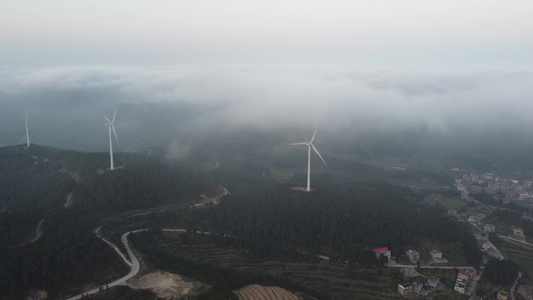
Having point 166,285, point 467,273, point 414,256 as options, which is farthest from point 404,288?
point 166,285

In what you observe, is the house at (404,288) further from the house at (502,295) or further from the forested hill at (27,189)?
the forested hill at (27,189)

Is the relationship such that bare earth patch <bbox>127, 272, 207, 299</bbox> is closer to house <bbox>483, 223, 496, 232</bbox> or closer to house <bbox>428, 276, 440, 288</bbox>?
house <bbox>428, 276, 440, 288</bbox>

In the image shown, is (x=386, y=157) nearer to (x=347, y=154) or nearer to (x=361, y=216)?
(x=347, y=154)

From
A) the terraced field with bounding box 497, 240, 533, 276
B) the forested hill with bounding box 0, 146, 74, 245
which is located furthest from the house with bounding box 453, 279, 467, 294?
the forested hill with bounding box 0, 146, 74, 245

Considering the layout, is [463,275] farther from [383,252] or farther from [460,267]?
[383,252]

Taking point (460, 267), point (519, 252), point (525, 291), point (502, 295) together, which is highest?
point (460, 267)
